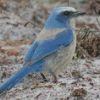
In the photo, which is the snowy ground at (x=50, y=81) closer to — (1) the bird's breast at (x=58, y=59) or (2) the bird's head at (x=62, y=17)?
(1) the bird's breast at (x=58, y=59)

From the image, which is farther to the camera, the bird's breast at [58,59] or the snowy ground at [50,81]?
the bird's breast at [58,59]

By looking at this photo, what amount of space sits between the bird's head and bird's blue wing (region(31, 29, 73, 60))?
0.21 metres

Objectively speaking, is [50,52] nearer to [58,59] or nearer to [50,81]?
[58,59]

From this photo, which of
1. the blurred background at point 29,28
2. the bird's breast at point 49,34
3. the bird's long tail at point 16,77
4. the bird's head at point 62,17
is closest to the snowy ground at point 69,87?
the bird's long tail at point 16,77

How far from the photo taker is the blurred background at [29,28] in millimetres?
4148

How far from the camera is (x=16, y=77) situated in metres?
3.00

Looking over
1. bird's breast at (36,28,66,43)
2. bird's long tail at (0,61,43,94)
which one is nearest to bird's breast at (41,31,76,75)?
bird's long tail at (0,61,43,94)

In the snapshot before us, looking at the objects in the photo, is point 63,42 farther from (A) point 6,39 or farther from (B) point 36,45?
(A) point 6,39

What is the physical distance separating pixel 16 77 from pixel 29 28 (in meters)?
3.27

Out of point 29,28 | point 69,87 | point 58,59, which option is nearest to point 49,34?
point 58,59

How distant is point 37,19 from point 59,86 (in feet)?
12.4

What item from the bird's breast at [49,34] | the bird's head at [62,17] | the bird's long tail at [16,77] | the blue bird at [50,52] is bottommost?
the bird's long tail at [16,77]

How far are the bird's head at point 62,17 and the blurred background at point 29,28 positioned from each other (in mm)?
665

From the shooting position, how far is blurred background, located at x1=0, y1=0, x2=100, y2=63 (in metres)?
4.15
